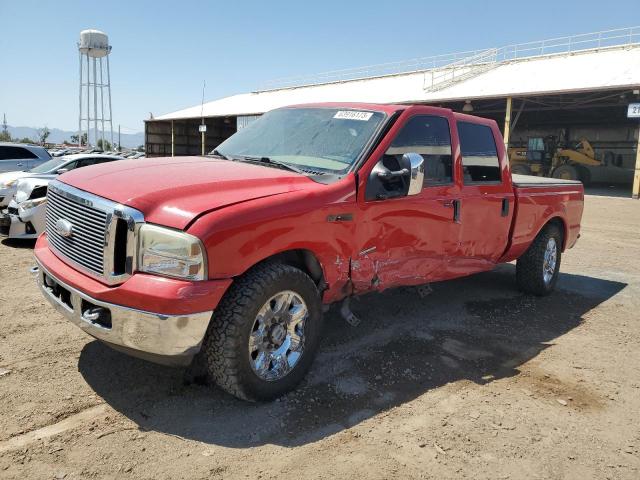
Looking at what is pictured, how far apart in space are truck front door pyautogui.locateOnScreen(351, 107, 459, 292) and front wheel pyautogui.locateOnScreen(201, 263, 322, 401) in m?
0.55

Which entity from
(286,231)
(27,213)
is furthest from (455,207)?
(27,213)

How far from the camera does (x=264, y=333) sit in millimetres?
3238

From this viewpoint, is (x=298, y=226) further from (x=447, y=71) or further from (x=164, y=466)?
(x=447, y=71)

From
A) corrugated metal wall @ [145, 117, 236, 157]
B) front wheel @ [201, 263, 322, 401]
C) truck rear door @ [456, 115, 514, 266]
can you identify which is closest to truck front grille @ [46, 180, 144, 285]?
front wheel @ [201, 263, 322, 401]

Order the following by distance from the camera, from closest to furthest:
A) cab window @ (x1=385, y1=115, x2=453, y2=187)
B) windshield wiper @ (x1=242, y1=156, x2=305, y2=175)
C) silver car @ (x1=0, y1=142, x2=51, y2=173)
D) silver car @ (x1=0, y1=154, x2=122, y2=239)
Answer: windshield wiper @ (x1=242, y1=156, x2=305, y2=175) < cab window @ (x1=385, y1=115, x2=453, y2=187) < silver car @ (x1=0, y1=154, x2=122, y2=239) < silver car @ (x1=0, y1=142, x2=51, y2=173)

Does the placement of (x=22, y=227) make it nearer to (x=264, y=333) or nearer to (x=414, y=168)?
(x=264, y=333)

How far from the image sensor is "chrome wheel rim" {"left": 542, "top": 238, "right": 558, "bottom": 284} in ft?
20.3

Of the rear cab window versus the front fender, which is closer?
the front fender

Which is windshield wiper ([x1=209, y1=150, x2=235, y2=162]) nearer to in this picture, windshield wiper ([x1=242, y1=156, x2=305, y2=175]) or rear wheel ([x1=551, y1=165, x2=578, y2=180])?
windshield wiper ([x1=242, y1=156, x2=305, y2=175])

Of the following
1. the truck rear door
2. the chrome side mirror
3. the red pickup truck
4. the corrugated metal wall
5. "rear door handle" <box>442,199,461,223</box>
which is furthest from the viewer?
the corrugated metal wall

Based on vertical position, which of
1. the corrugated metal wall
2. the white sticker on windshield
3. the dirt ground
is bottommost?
the dirt ground

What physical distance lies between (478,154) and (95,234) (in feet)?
11.8

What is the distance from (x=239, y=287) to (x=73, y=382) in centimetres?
141

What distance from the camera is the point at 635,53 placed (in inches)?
933
